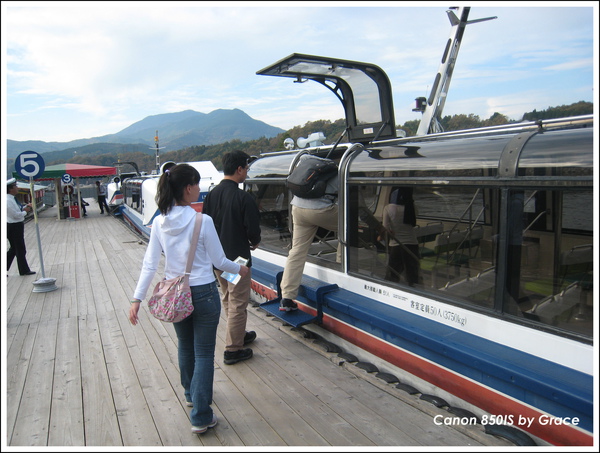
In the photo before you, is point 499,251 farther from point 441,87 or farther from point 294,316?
point 441,87

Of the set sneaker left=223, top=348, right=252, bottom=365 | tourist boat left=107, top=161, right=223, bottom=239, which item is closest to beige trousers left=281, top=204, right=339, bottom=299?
sneaker left=223, top=348, right=252, bottom=365

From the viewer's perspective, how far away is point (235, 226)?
3.65 m

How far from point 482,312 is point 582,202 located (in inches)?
38.3

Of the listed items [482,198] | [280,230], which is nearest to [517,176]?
[482,198]

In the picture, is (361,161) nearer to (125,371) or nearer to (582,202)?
(582,202)

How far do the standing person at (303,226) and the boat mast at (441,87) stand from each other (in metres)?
2.22

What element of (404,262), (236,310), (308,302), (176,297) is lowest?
(308,302)

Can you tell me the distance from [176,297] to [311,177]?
2039 millimetres

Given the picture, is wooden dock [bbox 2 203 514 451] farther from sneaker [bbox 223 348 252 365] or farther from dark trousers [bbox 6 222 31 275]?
dark trousers [bbox 6 222 31 275]

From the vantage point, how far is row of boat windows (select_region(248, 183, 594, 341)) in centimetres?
263

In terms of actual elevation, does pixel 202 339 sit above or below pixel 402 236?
below

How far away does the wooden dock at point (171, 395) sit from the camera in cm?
276

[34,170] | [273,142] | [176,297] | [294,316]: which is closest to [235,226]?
[176,297]

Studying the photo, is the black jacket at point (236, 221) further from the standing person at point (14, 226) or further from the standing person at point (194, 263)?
the standing person at point (14, 226)
